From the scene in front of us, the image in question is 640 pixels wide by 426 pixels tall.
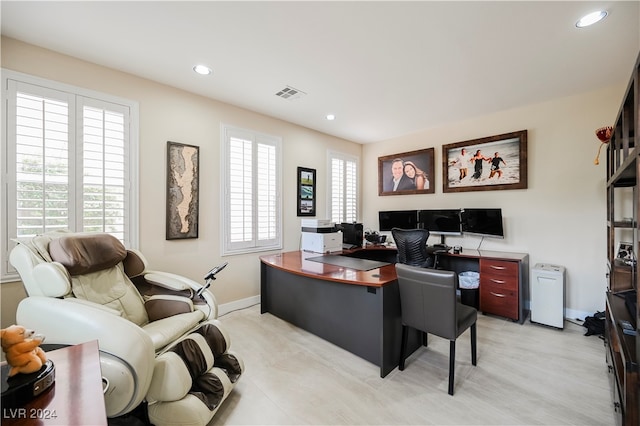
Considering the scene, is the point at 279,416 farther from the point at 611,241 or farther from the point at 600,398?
the point at 611,241

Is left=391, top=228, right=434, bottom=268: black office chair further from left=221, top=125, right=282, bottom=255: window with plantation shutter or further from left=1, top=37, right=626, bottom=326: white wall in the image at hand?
left=221, top=125, right=282, bottom=255: window with plantation shutter

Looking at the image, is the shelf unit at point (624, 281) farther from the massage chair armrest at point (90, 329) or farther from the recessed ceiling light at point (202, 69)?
the recessed ceiling light at point (202, 69)

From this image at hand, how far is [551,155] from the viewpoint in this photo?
3355 millimetres

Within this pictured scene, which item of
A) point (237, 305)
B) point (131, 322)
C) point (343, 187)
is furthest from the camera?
point (343, 187)

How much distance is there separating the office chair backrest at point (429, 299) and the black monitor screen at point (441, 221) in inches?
89.5

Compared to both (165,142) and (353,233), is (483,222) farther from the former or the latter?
(165,142)

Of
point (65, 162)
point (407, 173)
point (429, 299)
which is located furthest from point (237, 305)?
point (407, 173)

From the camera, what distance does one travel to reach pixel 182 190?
3.08m

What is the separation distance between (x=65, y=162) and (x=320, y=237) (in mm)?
2716

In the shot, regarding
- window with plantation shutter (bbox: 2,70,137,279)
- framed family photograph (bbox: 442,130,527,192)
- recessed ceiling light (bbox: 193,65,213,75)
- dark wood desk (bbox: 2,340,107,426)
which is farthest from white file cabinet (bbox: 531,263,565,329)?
window with plantation shutter (bbox: 2,70,137,279)

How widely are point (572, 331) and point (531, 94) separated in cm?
274

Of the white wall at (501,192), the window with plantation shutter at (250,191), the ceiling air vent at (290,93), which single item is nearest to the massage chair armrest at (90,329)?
the white wall at (501,192)

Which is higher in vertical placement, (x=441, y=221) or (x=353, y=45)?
(x=353, y=45)

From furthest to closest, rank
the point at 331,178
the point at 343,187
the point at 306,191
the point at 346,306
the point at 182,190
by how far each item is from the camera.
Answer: the point at 343,187
the point at 331,178
the point at 306,191
the point at 182,190
the point at 346,306
